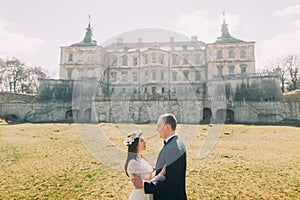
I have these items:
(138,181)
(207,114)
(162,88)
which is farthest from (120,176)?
(162,88)


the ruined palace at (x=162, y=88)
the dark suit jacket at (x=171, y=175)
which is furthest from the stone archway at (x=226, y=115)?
the dark suit jacket at (x=171, y=175)

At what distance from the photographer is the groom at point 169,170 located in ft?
8.18

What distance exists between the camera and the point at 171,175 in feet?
8.34

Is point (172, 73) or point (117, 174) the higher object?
point (172, 73)

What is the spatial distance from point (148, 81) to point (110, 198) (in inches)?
1371

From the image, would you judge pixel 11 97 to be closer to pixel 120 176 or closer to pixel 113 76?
pixel 113 76

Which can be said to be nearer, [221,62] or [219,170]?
[219,170]

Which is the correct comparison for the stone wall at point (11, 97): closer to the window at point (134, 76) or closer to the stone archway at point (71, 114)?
the stone archway at point (71, 114)

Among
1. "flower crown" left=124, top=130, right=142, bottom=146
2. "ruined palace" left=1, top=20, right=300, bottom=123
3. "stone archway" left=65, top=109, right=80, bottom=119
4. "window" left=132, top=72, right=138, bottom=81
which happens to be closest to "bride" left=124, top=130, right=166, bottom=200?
"flower crown" left=124, top=130, right=142, bottom=146

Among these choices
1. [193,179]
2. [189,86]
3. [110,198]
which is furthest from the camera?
[189,86]

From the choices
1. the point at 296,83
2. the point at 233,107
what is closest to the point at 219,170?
the point at 233,107

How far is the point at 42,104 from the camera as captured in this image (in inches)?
1248

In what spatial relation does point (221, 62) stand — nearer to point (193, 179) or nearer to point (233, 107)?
point (233, 107)

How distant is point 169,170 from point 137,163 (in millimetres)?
477
